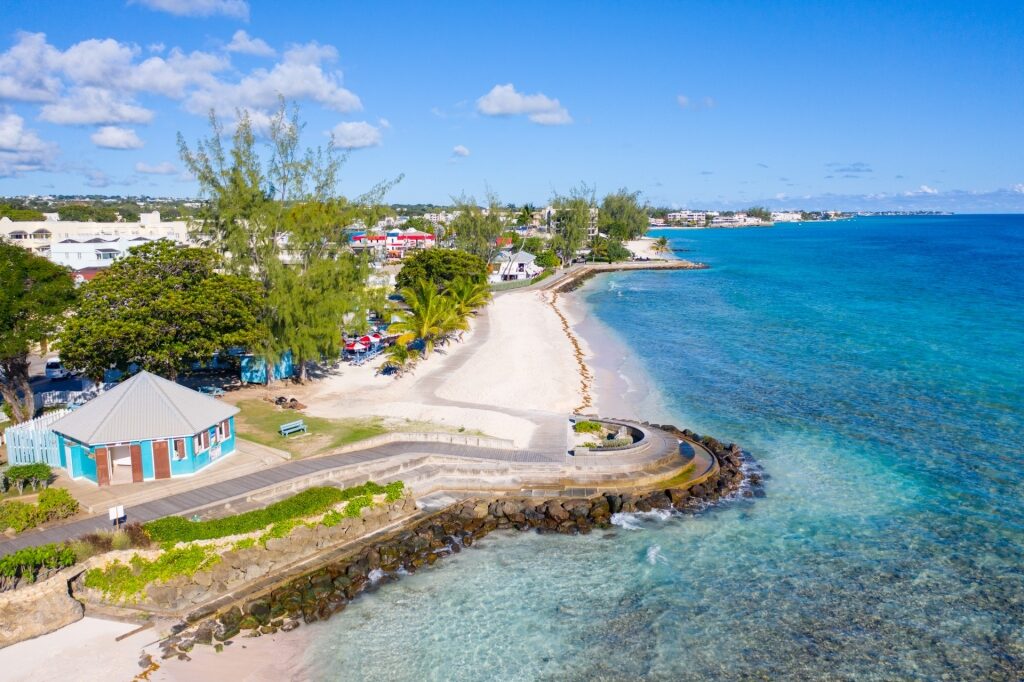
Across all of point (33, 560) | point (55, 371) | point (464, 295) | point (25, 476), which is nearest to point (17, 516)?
point (25, 476)

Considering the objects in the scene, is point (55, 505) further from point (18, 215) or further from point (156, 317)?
point (18, 215)

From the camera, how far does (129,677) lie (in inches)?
659

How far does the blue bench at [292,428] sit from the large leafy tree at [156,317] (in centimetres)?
514

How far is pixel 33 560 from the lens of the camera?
19.1 metres

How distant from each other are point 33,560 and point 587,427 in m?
21.4

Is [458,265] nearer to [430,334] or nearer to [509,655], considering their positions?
[430,334]

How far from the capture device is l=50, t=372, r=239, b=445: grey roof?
25.0 m

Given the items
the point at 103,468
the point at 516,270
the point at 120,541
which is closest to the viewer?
the point at 120,541

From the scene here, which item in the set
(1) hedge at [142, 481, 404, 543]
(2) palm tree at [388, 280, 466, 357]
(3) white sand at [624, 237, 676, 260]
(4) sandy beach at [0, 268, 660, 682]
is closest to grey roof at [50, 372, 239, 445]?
(1) hedge at [142, 481, 404, 543]

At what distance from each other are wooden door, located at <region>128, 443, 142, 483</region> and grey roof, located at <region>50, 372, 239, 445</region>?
0.61m

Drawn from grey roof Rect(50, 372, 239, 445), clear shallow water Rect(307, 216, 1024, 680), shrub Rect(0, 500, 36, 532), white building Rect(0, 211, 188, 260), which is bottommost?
clear shallow water Rect(307, 216, 1024, 680)

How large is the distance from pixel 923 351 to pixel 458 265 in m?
40.3

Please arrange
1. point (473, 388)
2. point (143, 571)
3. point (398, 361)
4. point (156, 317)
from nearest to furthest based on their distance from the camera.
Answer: point (143, 571), point (156, 317), point (473, 388), point (398, 361)

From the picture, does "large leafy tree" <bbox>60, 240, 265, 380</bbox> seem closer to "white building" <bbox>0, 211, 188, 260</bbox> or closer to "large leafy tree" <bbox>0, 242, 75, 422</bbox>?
"large leafy tree" <bbox>0, 242, 75, 422</bbox>
